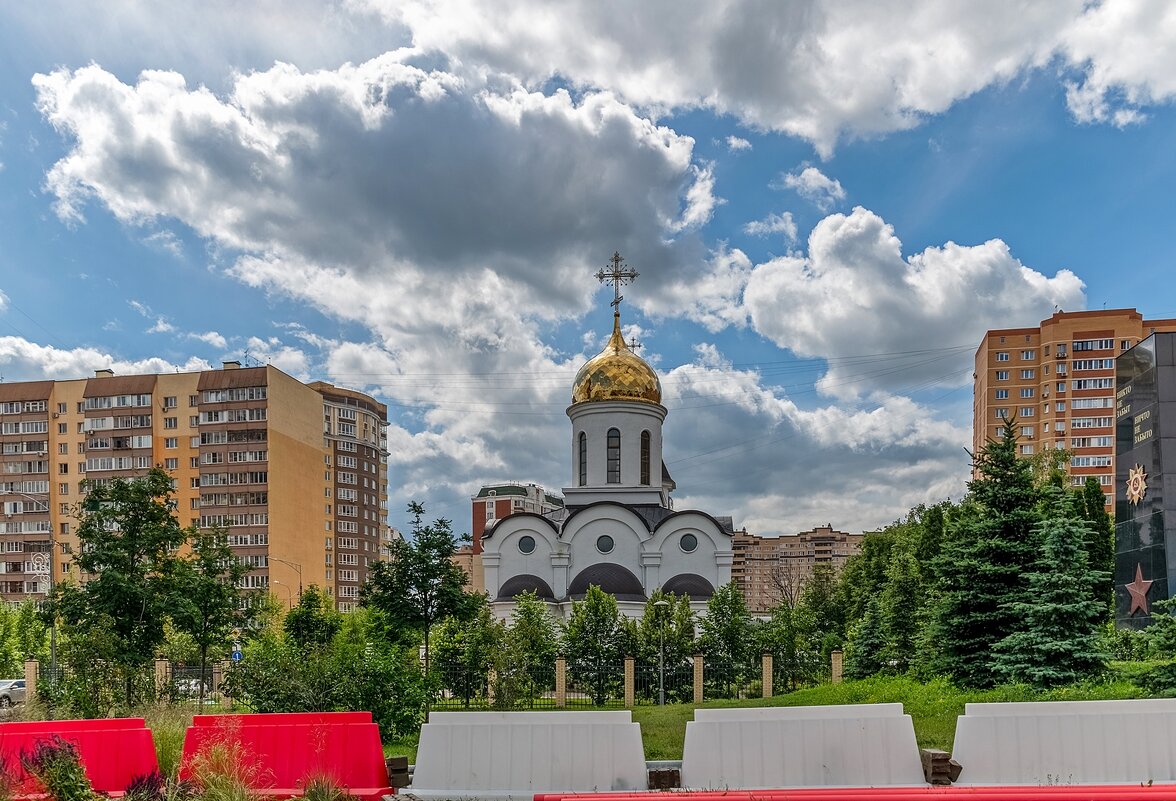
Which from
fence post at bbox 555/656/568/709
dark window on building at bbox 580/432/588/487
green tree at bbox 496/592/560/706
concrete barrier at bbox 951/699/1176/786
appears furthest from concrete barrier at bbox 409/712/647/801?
dark window on building at bbox 580/432/588/487

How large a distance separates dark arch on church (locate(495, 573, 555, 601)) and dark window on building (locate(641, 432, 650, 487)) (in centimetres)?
598

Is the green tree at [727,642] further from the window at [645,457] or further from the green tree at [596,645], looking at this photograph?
the window at [645,457]

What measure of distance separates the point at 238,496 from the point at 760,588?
93255 mm

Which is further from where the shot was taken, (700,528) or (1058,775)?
(700,528)

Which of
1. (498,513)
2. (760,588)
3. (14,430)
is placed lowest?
(760,588)

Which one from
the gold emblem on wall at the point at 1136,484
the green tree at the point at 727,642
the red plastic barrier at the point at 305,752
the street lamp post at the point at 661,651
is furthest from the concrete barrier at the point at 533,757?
the gold emblem on wall at the point at 1136,484

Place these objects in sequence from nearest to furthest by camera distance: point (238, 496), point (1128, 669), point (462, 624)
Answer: point (1128, 669)
point (462, 624)
point (238, 496)

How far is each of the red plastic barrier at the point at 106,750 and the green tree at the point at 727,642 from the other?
16531 mm

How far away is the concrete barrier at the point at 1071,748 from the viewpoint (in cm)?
737

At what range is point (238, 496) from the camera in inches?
1927

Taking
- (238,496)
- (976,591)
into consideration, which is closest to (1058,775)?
(976,591)

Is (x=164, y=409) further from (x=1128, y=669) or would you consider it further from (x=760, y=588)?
(x=760, y=588)

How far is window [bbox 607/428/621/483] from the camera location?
3572 centimetres

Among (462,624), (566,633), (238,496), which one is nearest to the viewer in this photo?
(462,624)
